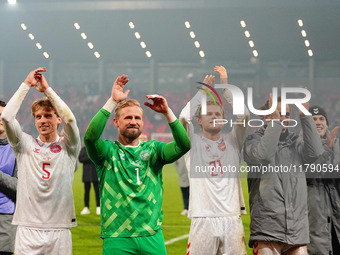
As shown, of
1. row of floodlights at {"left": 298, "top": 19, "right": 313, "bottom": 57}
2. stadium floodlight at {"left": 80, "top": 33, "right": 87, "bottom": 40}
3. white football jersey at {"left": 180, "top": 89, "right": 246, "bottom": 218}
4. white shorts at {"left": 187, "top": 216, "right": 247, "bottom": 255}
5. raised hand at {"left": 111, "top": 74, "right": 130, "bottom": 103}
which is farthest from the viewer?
row of floodlights at {"left": 298, "top": 19, "right": 313, "bottom": 57}

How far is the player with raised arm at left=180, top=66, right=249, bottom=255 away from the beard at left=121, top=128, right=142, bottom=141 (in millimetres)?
953

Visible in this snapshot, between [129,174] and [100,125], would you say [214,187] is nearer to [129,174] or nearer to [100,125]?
[129,174]

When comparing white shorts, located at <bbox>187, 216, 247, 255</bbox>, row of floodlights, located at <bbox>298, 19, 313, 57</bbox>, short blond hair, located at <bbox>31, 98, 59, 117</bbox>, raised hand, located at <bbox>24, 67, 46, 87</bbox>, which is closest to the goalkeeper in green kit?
short blond hair, located at <bbox>31, 98, 59, 117</bbox>

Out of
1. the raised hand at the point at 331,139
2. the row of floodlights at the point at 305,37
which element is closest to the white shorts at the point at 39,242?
the raised hand at the point at 331,139

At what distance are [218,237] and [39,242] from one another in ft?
5.21

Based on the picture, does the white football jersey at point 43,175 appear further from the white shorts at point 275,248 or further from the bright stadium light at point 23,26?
the bright stadium light at point 23,26

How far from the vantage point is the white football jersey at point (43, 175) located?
16.2 feet

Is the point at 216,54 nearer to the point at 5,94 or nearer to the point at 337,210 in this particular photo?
the point at 5,94

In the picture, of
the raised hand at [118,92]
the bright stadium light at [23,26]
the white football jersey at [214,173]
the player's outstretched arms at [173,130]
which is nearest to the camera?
the player's outstretched arms at [173,130]

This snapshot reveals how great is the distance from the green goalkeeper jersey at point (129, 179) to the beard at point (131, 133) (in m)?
0.09

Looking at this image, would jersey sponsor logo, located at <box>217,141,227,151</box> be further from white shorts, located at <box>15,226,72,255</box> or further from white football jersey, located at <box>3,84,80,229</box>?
white shorts, located at <box>15,226,72,255</box>

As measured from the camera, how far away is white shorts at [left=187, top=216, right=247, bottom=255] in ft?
17.9

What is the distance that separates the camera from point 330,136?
21.2ft

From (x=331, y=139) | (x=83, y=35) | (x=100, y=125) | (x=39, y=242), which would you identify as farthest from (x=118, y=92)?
(x=83, y=35)
